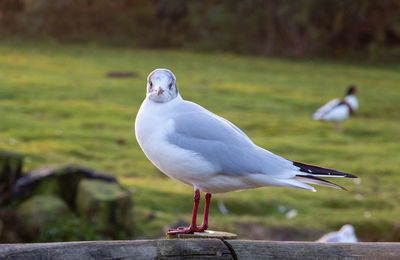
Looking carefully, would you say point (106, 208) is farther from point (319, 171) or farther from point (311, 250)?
point (311, 250)

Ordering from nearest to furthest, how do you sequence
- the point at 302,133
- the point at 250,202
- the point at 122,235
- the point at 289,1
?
the point at 122,235 < the point at 250,202 < the point at 302,133 < the point at 289,1

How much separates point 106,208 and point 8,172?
4.25ft

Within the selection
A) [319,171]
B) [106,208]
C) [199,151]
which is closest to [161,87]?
[199,151]

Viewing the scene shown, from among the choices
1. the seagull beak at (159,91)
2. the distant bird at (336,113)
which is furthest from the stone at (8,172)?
the distant bird at (336,113)

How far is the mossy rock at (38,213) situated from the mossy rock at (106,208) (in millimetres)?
261

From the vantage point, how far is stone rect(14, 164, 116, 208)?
8.45 meters

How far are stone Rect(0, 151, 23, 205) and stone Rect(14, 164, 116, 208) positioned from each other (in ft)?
0.25

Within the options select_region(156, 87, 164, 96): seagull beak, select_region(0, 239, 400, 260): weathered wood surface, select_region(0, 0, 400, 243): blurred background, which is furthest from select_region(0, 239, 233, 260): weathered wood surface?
select_region(0, 0, 400, 243): blurred background

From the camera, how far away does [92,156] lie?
11406mm

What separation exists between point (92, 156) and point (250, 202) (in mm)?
3007

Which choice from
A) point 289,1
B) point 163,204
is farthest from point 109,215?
point 289,1

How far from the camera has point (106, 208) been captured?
26.8 feet

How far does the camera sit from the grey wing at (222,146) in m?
3.49

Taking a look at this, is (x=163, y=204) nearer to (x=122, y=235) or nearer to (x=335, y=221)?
(x=122, y=235)
